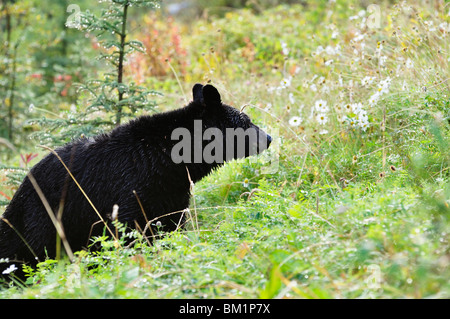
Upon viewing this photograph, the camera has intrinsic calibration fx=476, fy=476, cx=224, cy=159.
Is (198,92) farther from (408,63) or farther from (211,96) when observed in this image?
(408,63)

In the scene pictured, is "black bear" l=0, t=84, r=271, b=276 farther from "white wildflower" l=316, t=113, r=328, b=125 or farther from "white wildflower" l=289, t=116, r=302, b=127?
"white wildflower" l=316, t=113, r=328, b=125

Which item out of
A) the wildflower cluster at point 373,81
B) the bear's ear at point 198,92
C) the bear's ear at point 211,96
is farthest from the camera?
the wildflower cluster at point 373,81

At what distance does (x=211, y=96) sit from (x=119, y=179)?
119cm

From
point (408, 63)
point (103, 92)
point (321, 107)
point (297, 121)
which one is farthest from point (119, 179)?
point (408, 63)

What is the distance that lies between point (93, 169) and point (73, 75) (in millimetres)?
8524

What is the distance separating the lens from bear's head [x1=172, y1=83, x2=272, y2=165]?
4.64 m

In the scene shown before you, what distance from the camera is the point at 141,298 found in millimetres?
2768

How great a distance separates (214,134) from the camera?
474cm

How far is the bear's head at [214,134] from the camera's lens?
183 inches

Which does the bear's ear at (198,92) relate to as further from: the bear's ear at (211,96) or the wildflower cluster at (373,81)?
the wildflower cluster at (373,81)

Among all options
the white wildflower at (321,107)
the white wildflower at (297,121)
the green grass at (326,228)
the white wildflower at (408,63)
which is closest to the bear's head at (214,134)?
the green grass at (326,228)
